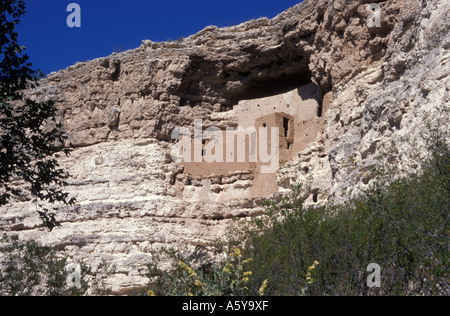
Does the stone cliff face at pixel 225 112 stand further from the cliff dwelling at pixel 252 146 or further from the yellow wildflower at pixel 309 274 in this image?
the yellow wildflower at pixel 309 274

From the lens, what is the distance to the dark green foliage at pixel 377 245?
7.73 metres

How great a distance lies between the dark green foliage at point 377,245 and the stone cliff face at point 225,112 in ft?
9.24

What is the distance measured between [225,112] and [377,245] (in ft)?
44.4

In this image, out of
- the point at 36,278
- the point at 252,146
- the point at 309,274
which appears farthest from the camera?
the point at 252,146

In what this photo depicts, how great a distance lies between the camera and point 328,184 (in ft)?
51.5

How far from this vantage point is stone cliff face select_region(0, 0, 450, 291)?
14.0 metres

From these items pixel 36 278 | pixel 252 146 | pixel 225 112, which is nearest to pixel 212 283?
pixel 36 278

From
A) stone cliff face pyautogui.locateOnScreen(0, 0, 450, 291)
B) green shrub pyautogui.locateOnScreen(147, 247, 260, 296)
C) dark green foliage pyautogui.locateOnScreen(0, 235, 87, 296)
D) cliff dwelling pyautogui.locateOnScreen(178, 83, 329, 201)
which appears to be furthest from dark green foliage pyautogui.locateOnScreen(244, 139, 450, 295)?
cliff dwelling pyautogui.locateOnScreen(178, 83, 329, 201)

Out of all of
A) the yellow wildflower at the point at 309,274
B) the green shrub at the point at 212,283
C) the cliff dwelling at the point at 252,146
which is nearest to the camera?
the green shrub at the point at 212,283

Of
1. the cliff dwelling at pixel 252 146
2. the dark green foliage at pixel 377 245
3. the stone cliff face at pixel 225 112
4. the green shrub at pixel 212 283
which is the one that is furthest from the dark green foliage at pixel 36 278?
the cliff dwelling at pixel 252 146

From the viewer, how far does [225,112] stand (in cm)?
2144

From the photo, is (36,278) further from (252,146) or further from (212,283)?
(252,146)

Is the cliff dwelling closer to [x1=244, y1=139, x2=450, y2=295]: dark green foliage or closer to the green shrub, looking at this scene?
[x1=244, y1=139, x2=450, y2=295]: dark green foliage
